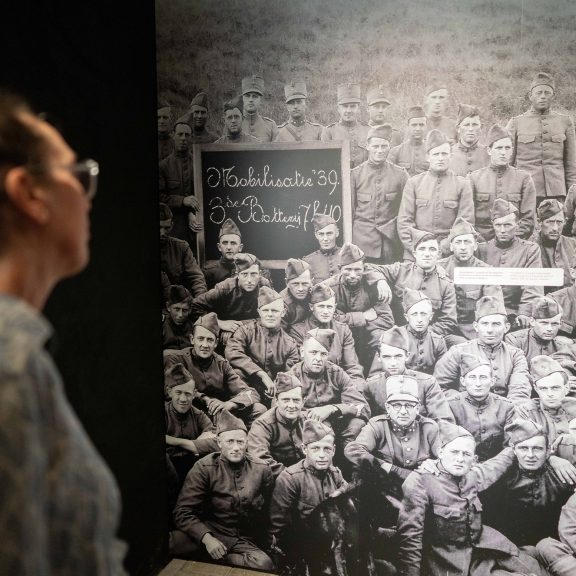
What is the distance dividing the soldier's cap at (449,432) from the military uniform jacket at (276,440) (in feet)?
2.61

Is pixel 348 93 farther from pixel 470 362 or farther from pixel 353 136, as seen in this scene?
pixel 470 362

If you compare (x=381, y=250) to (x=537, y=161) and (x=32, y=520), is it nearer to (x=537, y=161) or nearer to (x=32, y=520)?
(x=537, y=161)

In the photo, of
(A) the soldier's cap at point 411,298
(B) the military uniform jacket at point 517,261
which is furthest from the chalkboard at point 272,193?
(B) the military uniform jacket at point 517,261

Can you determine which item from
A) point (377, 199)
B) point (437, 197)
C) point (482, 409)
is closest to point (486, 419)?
point (482, 409)

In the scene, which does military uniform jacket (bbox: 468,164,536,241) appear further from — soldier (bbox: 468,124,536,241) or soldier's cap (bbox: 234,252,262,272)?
soldier's cap (bbox: 234,252,262,272)

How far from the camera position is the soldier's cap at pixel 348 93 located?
301 cm

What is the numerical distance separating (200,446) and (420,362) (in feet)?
4.82

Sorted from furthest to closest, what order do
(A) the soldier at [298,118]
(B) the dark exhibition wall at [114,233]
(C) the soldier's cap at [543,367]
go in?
(A) the soldier at [298,118], (C) the soldier's cap at [543,367], (B) the dark exhibition wall at [114,233]

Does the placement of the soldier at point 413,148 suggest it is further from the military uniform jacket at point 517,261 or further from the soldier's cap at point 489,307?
the soldier's cap at point 489,307

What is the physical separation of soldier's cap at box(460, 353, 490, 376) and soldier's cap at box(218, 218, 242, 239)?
150 centimetres

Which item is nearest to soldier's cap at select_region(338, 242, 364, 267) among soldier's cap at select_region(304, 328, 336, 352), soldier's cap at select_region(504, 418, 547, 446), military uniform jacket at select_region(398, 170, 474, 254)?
military uniform jacket at select_region(398, 170, 474, 254)

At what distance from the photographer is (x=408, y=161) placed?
2.98 meters

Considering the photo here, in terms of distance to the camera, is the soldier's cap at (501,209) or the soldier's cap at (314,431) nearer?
the soldier's cap at (501,209)

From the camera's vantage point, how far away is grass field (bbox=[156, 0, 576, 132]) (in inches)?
110
